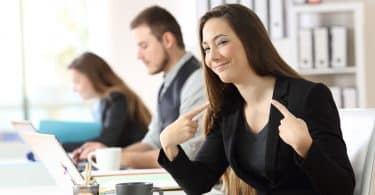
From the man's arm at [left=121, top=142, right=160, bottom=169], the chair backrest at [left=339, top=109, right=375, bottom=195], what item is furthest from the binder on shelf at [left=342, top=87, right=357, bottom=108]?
the chair backrest at [left=339, top=109, right=375, bottom=195]

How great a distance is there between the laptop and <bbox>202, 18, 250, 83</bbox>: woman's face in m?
0.49

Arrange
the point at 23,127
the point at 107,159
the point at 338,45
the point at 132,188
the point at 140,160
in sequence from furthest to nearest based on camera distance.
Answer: the point at 338,45
the point at 140,160
the point at 107,159
the point at 23,127
the point at 132,188

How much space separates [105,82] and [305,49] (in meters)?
1.28

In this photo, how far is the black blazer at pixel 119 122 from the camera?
3500mm

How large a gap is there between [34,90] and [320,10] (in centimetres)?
259

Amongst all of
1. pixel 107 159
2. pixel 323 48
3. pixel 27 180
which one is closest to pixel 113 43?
pixel 323 48

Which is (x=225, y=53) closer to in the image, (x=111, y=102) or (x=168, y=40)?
(x=168, y=40)

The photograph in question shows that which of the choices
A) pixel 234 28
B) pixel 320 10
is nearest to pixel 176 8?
pixel 320 10

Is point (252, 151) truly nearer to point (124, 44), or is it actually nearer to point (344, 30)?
point (344, 30)

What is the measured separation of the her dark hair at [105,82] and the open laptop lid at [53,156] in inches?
→ 66.8

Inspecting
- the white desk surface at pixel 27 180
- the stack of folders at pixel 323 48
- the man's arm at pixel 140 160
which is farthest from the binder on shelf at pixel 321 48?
the white desk surface at pixel 27 180

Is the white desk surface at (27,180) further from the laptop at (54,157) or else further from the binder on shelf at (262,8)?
the binder on shelf at (262,8)

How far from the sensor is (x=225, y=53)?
179 centimetres

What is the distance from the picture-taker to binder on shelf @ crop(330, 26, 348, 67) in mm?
4121
